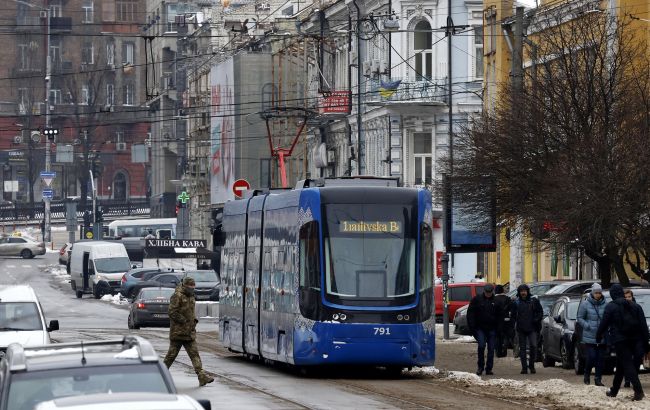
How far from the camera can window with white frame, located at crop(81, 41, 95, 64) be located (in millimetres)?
162125

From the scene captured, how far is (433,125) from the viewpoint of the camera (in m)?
69.9

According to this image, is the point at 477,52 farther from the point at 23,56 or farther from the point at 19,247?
the point at 23,56

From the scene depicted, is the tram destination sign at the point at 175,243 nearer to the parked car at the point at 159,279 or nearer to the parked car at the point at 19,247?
the parked car at the point at 159,279

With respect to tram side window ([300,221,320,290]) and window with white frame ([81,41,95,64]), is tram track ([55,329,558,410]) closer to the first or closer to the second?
tram side window ([300,221,320,290])

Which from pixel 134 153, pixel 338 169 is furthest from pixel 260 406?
pixel 134 153

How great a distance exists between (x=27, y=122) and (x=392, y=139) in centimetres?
8904

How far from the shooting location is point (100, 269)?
8094cm

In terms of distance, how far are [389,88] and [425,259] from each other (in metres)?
41.3

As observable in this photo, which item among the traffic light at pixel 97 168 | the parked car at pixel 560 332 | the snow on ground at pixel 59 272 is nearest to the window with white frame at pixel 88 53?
the traffic light at pixel 97 168

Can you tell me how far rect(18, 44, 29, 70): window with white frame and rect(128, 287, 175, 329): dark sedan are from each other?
11149 centimetres

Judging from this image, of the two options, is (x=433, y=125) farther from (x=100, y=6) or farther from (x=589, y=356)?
(x=100, y=6)

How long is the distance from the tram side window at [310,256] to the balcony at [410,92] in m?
40.5

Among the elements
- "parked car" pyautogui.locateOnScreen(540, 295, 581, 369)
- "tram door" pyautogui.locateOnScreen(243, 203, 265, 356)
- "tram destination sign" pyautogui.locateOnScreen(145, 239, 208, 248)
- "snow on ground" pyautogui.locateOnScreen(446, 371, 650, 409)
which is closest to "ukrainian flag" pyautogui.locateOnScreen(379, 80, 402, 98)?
"tram destination sign" pyautogui.locateOnScreen(145, 239, 208, 248)

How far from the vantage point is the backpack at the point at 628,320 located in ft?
74.9
